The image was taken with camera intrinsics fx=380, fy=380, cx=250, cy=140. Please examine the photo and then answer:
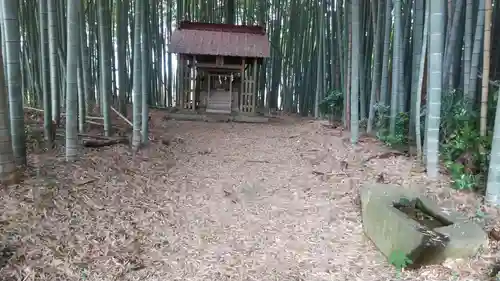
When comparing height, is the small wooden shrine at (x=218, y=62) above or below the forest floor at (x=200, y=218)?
above

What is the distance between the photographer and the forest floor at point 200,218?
2156mm

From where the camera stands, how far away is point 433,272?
214 centimetres

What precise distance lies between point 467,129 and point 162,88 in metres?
7.94

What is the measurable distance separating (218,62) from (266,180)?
4476 mm

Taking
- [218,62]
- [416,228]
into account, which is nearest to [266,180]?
[416,228]

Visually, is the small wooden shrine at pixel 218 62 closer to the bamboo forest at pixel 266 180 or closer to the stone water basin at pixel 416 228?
the bamboo forest at pixel 266 180

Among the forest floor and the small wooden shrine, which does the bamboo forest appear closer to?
the forest floor

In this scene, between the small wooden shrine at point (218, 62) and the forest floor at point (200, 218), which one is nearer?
the forest floor at point (200, 218)

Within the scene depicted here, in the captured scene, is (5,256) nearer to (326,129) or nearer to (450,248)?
(450,248)

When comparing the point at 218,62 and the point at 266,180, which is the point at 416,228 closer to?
the point at 266,180

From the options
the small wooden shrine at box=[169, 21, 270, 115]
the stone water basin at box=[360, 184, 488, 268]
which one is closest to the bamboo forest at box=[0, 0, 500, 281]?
the stone water basin at box=[360, 184, 488, 268]

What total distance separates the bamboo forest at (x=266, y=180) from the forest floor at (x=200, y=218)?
0.01 m

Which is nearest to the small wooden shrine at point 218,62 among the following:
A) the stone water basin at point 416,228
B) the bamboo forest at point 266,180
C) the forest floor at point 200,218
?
the bamboo forest at point 266,180

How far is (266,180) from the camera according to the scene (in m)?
3.69
